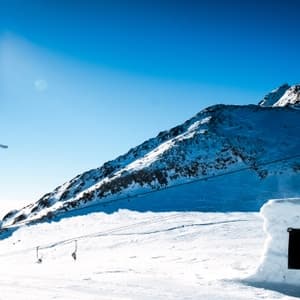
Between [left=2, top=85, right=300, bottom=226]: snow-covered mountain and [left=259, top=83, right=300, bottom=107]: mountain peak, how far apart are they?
16.5 m

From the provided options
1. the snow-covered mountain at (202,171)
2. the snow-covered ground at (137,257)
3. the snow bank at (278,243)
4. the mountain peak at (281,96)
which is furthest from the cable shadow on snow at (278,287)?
the mountain peak at (281,96)

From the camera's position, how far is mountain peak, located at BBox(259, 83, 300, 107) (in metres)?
95.6

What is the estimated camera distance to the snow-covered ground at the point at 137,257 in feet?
28.2

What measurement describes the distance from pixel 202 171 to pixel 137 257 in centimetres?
3590

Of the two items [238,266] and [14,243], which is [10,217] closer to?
[14,243]

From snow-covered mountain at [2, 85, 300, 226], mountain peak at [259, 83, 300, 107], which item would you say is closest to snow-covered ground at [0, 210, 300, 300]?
snow-covered mountain at [2, 85, 300, 226]

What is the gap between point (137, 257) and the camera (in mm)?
23469

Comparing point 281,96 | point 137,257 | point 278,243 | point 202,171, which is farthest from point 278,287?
point 281,96

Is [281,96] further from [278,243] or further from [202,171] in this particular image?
[278,243]

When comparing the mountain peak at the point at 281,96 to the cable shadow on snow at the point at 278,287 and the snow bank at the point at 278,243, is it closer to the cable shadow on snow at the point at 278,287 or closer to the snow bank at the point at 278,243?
the snow bank at the point at 278,243

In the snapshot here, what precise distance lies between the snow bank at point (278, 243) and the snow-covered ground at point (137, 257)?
47 cm

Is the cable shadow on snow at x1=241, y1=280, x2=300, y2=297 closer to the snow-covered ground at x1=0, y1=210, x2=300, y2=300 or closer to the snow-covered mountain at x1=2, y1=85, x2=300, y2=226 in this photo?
the snow-covered ground at x1=0, y1=210, x2=300, y2=300

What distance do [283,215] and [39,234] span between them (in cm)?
3646

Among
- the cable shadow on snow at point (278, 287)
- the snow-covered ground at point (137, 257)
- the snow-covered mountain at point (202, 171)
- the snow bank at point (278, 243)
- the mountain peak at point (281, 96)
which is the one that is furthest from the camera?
the mountain peak at point (281, 96)
